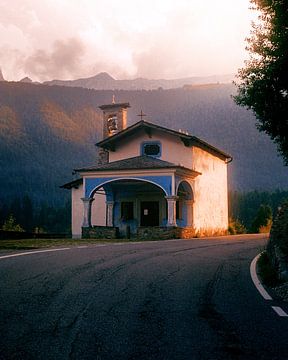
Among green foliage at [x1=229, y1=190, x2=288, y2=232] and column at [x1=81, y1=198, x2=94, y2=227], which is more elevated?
green foliage at [x1=229, y1=190, x2=288, y2=232]

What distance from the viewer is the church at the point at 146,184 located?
29.0 metres

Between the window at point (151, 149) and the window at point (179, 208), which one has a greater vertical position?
the window at point (151, 149)

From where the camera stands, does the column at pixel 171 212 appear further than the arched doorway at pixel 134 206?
No

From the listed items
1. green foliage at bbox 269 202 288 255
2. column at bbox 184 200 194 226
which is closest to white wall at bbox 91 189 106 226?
column at bbox 184 200 194 226

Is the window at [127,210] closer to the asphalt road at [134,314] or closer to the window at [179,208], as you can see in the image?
the window at [179,208]

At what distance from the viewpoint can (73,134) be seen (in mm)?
150875

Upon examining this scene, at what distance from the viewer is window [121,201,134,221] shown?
111ft

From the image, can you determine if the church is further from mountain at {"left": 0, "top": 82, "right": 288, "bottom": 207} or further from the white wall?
mountain at {"left": 0, "top": 82, "right": 288, "bottom": 207}

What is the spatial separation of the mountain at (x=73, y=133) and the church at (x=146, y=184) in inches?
3616

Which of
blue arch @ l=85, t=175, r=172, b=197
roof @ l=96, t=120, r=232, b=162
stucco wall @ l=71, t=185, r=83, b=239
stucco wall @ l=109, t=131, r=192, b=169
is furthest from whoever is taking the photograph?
stucco wall @ l=71, t=185, r=83, b=239

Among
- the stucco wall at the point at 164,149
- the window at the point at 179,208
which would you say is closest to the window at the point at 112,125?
the stucco wall at the point at 164,149

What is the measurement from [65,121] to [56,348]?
15856 cm

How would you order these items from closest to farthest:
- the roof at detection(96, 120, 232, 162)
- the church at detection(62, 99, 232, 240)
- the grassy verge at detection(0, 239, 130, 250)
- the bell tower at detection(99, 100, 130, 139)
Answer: the grassy verge at detection(0, 239, 130, 250)
the church at detection(62, 99, 232, 240)
the roof at detection(96, 120, 232, 162)
the bell tower at detection(99, 100, 130, 139)

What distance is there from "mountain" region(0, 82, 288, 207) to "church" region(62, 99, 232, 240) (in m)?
91.9
